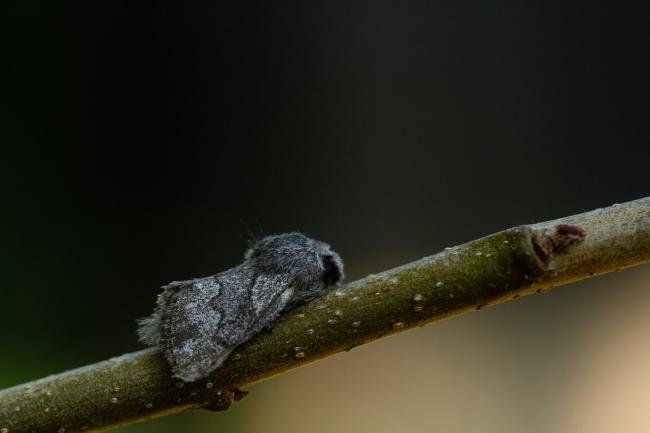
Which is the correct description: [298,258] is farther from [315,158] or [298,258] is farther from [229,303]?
[315,158]

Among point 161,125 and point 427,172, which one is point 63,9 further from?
point 427,172

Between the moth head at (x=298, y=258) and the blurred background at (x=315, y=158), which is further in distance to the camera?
the blurred background at (x=315, y=158)

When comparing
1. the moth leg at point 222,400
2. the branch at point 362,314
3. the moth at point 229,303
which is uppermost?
the moth at point 229,303

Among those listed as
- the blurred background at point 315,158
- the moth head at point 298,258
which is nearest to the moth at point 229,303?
the moth head at point 298,258

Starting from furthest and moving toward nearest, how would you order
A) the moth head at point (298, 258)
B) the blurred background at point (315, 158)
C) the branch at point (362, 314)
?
the blurred background at point (315, 158) → the moth head at point (298, 258) → the branch at point (362, 314)

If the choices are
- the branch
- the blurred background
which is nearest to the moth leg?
the branch

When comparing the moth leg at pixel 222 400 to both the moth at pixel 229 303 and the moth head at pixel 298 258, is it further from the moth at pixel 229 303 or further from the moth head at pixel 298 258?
the moth head at pixel 298 258

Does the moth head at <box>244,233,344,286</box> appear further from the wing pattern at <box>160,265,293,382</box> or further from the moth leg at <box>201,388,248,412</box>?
the moth leg at <box>201,388,248,412</box>

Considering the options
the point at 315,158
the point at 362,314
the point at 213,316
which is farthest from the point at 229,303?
the point at 315,158
